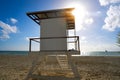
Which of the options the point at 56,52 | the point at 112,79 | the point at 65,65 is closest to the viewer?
the point at 56,52

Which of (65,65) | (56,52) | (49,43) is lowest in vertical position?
(65,65)

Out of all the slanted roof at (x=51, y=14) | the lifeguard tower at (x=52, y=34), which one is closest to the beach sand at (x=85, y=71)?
the lifeguard tower at (x=52, y=34)

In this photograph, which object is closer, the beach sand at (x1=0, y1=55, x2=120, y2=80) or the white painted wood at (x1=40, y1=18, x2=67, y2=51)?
the white painted wood at (x1=40, y1=18, x2=67, y2=51)

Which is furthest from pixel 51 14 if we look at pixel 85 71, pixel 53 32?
pixel 85 71

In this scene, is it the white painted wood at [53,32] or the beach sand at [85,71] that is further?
the beach sand at [85,71]

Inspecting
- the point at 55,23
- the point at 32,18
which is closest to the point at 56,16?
the point at 55,23

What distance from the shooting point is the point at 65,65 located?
34.4 ft

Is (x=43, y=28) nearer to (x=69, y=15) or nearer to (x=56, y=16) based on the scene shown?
(x=56, y=16)

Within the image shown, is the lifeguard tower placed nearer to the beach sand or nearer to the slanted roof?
the slanted roof

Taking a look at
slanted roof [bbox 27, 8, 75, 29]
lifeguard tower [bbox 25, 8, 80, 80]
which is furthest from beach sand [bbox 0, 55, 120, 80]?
slanted roof [bbox 27, 8, 75, 29]

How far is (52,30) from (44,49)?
1.48 meters

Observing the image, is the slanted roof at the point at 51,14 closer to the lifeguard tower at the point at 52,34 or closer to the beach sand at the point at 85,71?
the lifeguard tower at the point at 52,34

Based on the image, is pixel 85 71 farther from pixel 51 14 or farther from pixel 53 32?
pixel 51 14

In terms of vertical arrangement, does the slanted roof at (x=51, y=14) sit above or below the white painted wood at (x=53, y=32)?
above
